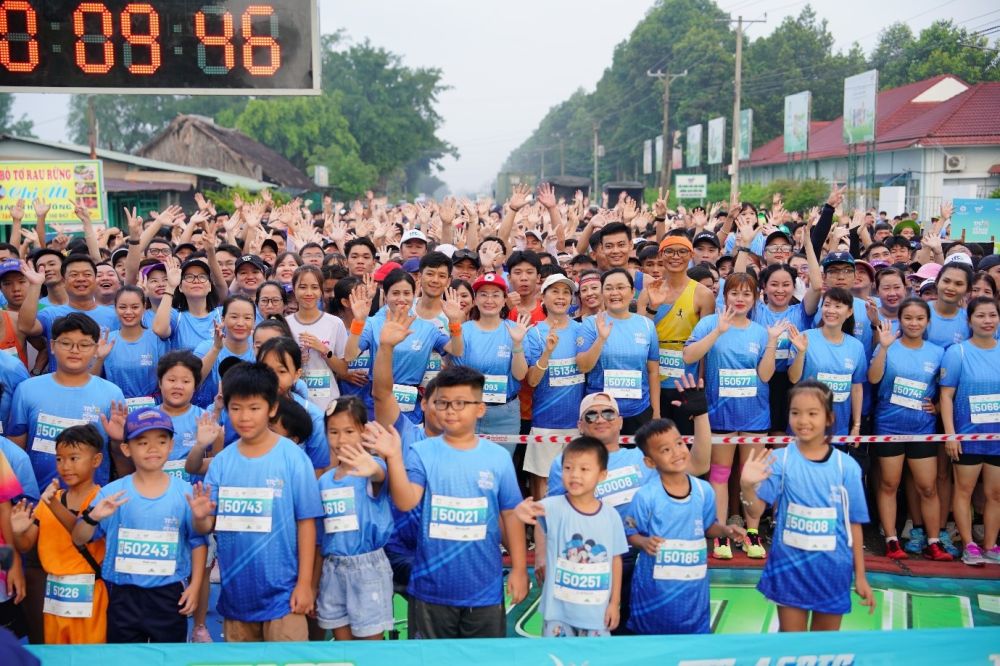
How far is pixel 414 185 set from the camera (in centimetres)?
10831

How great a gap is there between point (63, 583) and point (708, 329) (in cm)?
415

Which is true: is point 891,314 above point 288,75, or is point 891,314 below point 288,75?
below

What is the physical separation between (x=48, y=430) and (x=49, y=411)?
0.10 metres

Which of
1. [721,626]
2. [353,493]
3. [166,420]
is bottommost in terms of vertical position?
[721,626]

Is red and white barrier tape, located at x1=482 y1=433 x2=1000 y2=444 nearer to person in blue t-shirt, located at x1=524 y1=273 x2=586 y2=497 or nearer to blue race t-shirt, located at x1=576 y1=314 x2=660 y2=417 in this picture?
person in blue t-shirt, located at x1=524 y1=273 x2=586 y2=497

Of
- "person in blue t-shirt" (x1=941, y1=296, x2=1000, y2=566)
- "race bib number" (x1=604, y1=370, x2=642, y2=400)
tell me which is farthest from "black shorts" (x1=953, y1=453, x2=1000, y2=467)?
"race bib number" (x1=604, y1=370, x2=642, y2=400)

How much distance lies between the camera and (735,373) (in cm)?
656

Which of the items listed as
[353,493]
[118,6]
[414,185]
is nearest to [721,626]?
[353,493]

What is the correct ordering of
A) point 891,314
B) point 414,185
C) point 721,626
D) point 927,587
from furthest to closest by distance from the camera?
point 414,185 → point 891,314 → point 927,587 → point 721,626

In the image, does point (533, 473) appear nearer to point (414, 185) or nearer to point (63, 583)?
point (63, 583)

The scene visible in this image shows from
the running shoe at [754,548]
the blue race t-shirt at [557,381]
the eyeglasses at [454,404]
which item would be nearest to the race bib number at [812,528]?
the eyeglasses at [454,404]

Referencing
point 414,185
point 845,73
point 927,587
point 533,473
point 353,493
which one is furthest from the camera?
point 414,185

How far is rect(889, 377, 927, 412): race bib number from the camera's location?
665cm

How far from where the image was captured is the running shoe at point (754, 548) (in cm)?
652
